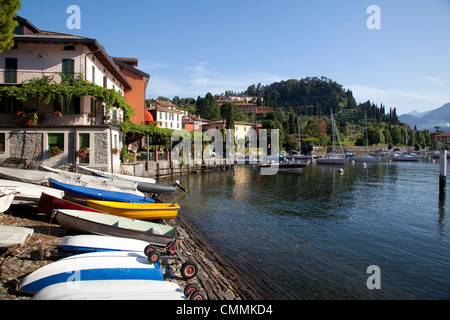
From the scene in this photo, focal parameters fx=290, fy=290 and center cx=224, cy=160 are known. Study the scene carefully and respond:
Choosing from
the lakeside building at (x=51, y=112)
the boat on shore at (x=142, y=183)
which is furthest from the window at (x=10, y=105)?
the boat on shore at (x=142, y=183)

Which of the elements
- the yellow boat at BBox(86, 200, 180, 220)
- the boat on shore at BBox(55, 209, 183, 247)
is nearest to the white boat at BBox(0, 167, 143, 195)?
the yellow boat at BBox(86, 200, 180, 220)

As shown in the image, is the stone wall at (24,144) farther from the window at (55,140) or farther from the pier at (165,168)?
the pier at (165,168)

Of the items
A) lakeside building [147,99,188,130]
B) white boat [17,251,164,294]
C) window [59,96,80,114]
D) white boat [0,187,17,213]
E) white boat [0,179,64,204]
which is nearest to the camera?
white boat [17,251,164,294]

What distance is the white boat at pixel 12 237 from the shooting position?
8297 millimetres

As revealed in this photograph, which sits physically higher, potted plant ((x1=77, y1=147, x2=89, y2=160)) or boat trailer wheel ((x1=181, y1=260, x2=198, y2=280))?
potted plant ((x1=77, y1=147, x2=89, y2=160))

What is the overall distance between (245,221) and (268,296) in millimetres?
8441

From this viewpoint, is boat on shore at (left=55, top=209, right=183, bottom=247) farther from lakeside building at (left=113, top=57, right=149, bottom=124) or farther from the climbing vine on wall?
lakeside building at (left=113, top=57, right=149, bottom=124)

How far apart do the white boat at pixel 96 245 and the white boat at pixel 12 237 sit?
0.98 m

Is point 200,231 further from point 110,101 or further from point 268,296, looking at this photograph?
point 110,101

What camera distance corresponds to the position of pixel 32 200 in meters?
13.1

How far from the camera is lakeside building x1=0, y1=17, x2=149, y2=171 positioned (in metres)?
23.1

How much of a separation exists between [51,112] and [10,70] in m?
4.35

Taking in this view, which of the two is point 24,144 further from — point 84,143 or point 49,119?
point 84,143
